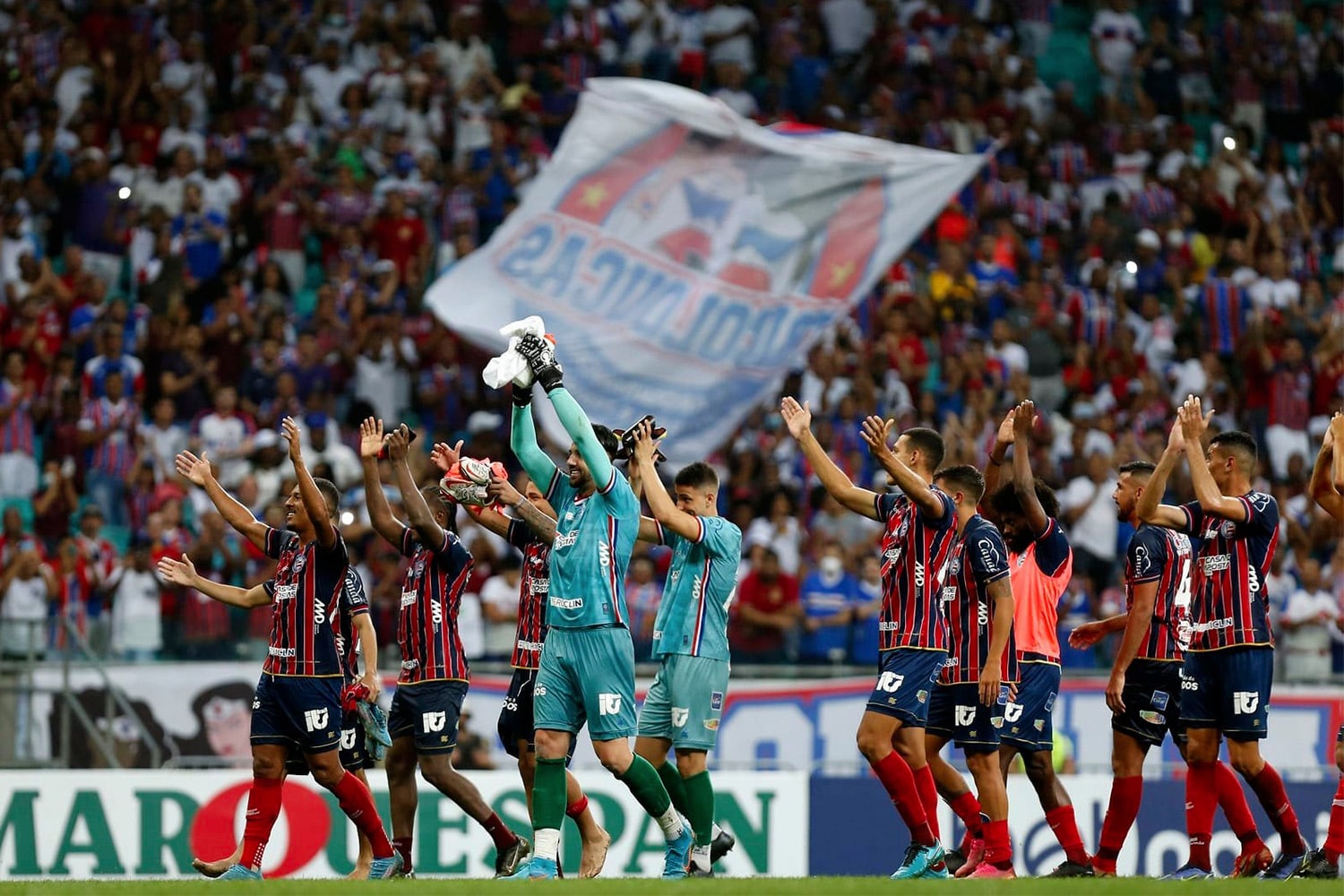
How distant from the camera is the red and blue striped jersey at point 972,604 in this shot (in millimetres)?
13570

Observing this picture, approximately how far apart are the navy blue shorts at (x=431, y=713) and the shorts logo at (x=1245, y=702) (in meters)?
5.12

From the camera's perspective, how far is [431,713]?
48.4ft

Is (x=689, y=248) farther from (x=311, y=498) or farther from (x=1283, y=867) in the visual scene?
(x=1283, y=867)

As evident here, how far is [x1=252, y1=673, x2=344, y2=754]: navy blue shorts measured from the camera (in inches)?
547

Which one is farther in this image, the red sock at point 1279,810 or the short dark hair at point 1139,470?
the short dark hair at point 1139,470

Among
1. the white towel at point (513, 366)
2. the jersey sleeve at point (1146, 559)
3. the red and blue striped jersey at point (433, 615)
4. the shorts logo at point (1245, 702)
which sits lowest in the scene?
the shorts logo at point (1245, 702)

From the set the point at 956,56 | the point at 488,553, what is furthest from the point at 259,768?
the point at 956,56

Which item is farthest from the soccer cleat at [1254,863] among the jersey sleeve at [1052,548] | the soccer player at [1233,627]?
the jersey sleeve at [1052,548]

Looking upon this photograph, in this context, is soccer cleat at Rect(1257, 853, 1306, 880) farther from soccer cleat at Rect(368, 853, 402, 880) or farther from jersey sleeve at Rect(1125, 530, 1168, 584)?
soccer cleat at Rect(368, 853, 402, 880)

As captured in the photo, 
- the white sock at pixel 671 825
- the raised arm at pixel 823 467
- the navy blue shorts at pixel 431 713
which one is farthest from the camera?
the navy blue shorts at pixel 431 713

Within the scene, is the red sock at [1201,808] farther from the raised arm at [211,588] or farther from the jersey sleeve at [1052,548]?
the raised arm at [211,588]

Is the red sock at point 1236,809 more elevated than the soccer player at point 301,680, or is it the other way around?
the soccer player at point 301,680

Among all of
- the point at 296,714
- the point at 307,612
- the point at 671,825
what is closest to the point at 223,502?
the point at 307,612

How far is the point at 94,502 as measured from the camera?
22.3m
